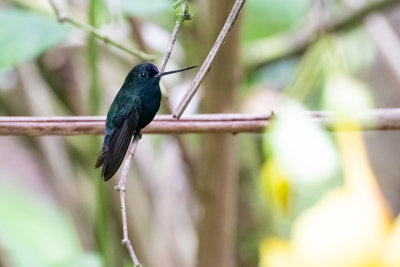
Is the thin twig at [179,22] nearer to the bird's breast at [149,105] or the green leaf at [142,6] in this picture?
the bird's breast at [149,105]

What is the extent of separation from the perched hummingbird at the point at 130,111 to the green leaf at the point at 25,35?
39 centimetres

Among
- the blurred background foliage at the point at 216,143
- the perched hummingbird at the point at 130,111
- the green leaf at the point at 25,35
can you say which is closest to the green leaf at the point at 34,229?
the blurred background foliage at the point at 216,143

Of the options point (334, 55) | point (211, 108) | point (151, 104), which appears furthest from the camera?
point (211, 108)

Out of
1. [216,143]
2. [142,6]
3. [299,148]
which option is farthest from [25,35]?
[299,148]

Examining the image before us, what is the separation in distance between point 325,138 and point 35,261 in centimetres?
59

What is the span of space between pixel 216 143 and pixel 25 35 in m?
0.34

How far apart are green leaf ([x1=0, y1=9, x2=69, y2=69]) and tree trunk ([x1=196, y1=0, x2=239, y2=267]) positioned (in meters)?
0.23

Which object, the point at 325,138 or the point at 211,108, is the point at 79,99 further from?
the point at 325,138

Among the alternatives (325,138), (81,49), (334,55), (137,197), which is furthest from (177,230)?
(325,138)

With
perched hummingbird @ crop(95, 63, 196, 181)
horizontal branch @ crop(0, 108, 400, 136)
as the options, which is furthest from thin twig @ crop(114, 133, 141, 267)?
horizontal branch @ crop(0, 108, 400, 136)

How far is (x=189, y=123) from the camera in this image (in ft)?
2.48

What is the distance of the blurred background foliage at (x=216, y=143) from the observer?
0.79 meters

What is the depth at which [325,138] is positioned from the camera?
0.83 metres

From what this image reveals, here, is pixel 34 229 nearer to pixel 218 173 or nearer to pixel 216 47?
pixel 218 173
